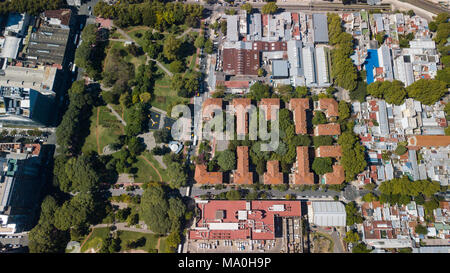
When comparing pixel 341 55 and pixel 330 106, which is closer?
pixel 330 106

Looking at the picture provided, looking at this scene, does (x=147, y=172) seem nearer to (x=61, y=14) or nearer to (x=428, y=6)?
(x=61, y=14)

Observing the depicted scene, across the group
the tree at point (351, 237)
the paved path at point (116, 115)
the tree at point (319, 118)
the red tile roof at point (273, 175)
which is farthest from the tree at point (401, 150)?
the paved path at point (116, 115)

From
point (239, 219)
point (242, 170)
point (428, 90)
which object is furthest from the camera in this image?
point (428, 90)

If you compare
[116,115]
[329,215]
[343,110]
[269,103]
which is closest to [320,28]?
[343,110]

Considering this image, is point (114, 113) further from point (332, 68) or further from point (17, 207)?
point (332, 68)

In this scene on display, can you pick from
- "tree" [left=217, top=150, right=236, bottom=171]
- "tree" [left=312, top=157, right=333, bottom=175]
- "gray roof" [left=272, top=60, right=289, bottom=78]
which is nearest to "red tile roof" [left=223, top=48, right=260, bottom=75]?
"gray roof" [left=272, top=60, right=289, bottom=78]

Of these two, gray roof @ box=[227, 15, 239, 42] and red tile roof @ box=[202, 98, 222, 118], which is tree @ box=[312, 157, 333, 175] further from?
gray roof @ box=[227, 15, 239, 42]
